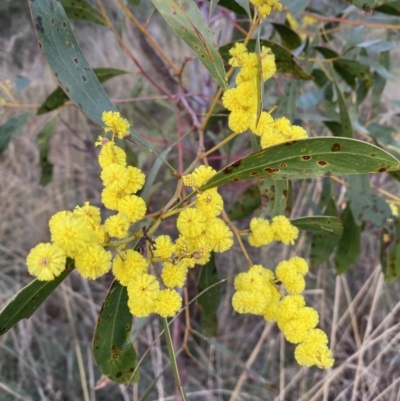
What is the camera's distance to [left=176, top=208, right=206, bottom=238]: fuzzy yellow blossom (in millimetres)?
491

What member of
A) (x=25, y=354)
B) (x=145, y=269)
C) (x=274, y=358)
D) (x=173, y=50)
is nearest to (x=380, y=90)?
(x=145, y=269)

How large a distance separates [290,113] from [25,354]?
53.7 inches

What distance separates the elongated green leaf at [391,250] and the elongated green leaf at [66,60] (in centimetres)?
61

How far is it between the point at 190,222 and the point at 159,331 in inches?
48.7

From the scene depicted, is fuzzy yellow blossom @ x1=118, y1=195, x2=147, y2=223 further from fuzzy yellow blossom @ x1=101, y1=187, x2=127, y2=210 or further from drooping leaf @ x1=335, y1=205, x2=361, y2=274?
drooping leaf @ x1=335, y1=205, x2=361, y2=274

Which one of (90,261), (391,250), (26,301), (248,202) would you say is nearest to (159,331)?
(248,202)

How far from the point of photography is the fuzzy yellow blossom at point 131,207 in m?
0.48

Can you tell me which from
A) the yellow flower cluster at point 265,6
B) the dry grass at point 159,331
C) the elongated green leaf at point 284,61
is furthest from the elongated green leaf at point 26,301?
the dry grass at point 159,331

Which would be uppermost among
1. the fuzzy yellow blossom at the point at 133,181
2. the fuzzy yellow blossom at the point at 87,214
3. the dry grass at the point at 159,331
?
the fuzzy yellow blossom at the point at 133,181

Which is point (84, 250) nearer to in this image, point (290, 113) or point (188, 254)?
point (188, 254)

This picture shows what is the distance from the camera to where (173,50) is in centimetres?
262

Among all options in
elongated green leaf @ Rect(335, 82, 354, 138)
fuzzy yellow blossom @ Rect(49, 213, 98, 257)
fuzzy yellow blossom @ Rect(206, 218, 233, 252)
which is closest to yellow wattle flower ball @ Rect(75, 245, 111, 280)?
fuzzy yellow blossom @ Rect(49, 213, 98, 257)

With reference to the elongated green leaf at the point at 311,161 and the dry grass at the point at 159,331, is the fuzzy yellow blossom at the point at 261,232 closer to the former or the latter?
the elongated green leaf at the point at 311,161

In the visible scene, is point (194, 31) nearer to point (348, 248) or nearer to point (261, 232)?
point (261, 232)
